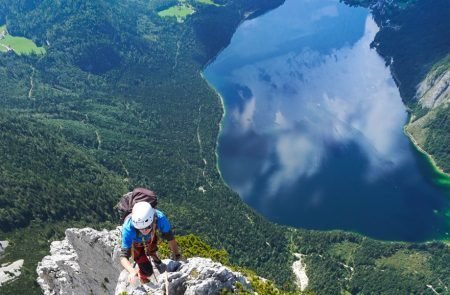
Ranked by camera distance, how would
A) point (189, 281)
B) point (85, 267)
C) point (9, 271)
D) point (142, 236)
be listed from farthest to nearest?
point (9, 271) < point (85, 267) < point (189, 281) < point (142, 236)

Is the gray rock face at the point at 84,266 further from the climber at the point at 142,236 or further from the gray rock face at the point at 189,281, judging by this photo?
the climber at the point at 142,236

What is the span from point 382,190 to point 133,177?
83.9 meters

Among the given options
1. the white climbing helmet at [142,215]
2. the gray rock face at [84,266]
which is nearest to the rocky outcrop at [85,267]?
the gray rock face at [84,266]

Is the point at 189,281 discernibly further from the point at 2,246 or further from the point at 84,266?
the point at 2,246

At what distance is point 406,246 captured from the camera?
153 meters

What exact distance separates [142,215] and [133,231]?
204 centimetres

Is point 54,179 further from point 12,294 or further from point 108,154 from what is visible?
point 12,294

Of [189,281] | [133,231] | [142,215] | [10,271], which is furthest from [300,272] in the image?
[142,215]

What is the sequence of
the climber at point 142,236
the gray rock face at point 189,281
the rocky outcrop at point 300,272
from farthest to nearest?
1. the rocky outcrop at point 300,272
2. the gray rock face at point 189,281
3. the climber at point 142,236

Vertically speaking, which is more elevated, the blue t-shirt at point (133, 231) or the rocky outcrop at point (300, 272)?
the blue t-shirt at point (133, 231)

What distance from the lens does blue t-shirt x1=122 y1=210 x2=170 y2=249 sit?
25.6 meters

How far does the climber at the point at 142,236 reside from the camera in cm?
2428

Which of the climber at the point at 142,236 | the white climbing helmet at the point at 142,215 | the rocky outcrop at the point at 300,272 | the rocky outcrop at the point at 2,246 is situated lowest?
the rocky outcrop at the point at 300,272

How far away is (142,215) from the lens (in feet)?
78.9
